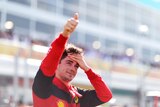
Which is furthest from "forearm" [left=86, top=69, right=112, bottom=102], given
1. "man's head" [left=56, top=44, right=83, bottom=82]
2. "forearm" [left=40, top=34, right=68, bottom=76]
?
"forearm" [left=40, top=34, right=68, bottom=76]

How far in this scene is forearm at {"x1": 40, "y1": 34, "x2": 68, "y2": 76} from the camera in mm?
2809

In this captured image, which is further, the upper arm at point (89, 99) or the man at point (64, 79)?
the upper arm at point (89, 99)

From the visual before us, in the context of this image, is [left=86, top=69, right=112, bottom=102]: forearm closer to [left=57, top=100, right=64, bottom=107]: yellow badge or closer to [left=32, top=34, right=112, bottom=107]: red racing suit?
[left=32, top=34, right=112, bottom=107]: red racing suit

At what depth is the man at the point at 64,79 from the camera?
2.82 meters

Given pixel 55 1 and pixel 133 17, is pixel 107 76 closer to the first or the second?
pixel 55 1

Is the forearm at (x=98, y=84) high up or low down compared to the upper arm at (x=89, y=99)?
up

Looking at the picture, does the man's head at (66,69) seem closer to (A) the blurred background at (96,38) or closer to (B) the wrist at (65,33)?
(B) the wrist at (65,33)

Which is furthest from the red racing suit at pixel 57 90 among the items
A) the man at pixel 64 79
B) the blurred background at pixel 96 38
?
the blurred background at pixel 96 38

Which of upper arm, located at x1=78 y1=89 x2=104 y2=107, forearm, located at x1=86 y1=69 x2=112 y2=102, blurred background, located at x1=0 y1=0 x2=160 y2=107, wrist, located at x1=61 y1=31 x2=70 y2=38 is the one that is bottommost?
upper arm, located at x1=78 y1=89 x2=104 y2=107

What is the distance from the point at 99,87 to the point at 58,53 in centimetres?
60

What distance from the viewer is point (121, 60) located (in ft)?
73.9

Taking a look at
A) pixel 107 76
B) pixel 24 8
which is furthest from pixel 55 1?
pixel 107 76

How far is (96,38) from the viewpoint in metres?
38.2

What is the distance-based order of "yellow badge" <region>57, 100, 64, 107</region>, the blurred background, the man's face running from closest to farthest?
"yellow badge" <region>57, 100, 64, 107</region>
the man's face
the blurred background
